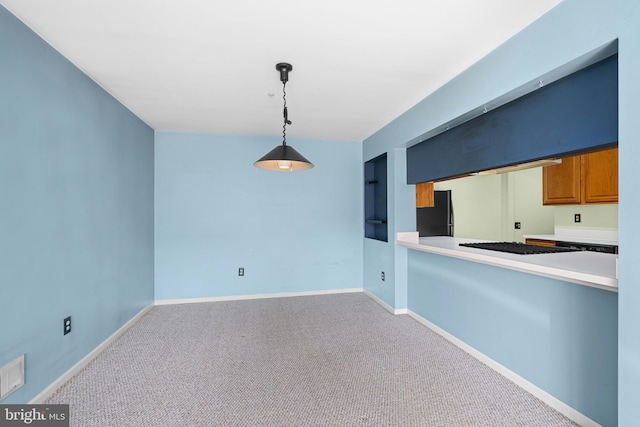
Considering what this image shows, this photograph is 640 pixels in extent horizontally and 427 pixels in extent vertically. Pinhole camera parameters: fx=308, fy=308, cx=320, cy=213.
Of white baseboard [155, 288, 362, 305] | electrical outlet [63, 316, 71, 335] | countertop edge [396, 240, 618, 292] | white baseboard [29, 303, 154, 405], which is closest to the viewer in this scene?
countertop edge [396, 240, 618, 292]

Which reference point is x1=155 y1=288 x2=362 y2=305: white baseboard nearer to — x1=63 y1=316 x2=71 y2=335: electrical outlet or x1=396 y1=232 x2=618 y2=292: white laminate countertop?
x1=63 y1=316 x2=71 y2=335: electrical outlet

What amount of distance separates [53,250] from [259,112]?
2.20 meters

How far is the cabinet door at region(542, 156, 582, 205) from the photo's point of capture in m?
3.72

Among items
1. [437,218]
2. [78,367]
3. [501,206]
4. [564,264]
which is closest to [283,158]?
[564,264]

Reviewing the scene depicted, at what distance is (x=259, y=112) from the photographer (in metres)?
3.38

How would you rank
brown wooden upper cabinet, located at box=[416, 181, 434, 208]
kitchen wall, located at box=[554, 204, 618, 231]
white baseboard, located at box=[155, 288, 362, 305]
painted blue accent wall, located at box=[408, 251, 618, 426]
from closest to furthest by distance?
painted blue accent wall, located at box=[408, 251, 618, 426], kitchen wall, located at box=[554, 204, 618, 231], brown wooden upper cabinet, located at box=[416, 181, 434, 208], white baseboard, located at box=[155, 288, 362, 305]

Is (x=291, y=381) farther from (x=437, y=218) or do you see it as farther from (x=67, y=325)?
(x=437, y=218)

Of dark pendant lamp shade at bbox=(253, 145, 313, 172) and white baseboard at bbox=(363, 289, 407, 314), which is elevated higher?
dark pendant lamp shade at bbox=(253, 145, 313, 172)

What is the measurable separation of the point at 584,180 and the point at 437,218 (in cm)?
177

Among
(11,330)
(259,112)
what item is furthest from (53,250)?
(259,112)

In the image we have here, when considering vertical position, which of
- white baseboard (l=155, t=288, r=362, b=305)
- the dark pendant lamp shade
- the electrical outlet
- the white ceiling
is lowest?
white baseboard (l=155, t=288, r=362, b=305)

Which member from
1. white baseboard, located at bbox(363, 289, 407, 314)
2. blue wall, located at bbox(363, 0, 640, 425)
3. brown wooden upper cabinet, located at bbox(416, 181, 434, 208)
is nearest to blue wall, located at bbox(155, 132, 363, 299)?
white baseboard, located at bbox(363, 289, 407, 314)

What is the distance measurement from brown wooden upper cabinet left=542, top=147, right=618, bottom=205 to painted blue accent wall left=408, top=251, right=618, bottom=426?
1865 mm

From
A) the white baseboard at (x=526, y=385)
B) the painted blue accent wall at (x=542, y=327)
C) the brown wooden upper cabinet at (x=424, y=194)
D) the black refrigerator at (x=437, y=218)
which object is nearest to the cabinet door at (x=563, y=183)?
the black refrigerator at (x=437, y=218)
